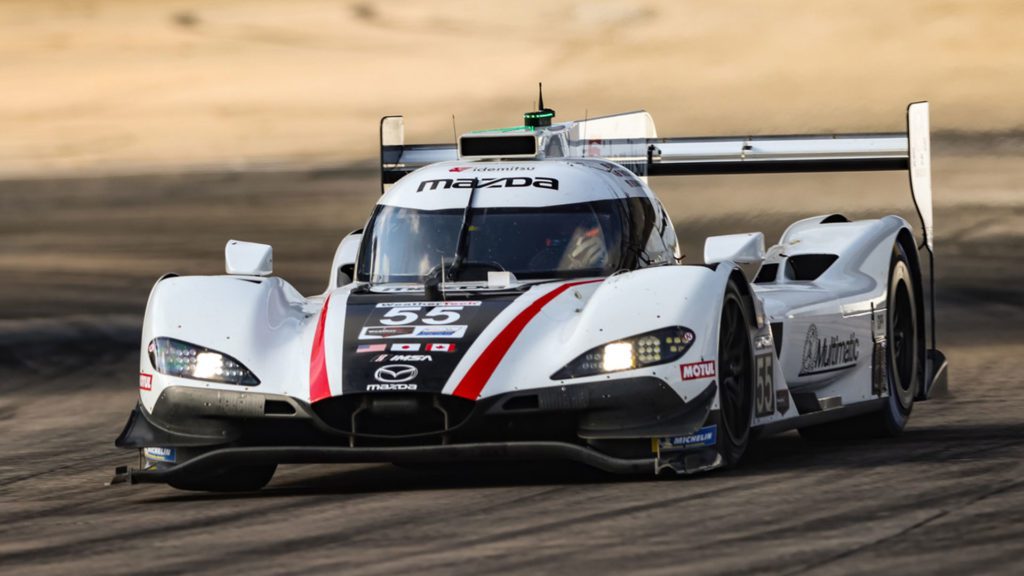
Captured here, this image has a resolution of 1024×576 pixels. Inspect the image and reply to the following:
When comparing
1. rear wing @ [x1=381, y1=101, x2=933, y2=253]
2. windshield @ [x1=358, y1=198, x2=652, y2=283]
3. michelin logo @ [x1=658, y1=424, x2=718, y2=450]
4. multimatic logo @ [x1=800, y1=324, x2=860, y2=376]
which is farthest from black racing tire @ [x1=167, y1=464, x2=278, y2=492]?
rear wing @ [x1=381, y1=101, x2=933, y2=253]

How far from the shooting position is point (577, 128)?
14156 mm

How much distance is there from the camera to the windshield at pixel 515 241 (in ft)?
36.4

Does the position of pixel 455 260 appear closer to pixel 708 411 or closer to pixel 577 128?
pixel 708 411

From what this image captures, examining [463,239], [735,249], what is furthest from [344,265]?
[735,249]

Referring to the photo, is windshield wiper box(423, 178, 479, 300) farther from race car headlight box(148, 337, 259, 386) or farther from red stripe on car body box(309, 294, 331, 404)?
race car headlight box(148, 337, 259, 386)

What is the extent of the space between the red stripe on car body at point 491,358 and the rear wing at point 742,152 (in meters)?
3.88

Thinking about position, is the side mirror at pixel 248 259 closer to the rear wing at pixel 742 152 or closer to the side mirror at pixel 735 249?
the side mirror at pixel 735 249

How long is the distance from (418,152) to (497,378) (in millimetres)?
5273

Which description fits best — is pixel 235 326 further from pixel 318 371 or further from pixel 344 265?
pixel 344 265

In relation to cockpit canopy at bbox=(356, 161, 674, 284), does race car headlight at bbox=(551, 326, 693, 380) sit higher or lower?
lower

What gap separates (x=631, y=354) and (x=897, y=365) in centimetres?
408

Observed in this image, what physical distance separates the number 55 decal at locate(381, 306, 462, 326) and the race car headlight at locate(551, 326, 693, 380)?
0.69 meters

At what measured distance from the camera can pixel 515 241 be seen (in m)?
11.2

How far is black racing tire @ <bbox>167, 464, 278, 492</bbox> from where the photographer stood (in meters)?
10.2
